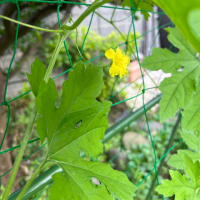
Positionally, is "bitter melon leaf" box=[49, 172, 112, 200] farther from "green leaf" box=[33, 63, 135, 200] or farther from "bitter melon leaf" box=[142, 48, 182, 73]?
"bitter melon leaf" box=[142, 48, 182, 73]

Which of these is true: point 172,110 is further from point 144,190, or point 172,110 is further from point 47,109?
point 144,190

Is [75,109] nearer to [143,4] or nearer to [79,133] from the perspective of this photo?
[79,133]

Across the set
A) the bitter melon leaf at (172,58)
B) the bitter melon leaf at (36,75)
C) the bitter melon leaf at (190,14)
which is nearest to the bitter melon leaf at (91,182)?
the bitter melon leaf at (36,75)

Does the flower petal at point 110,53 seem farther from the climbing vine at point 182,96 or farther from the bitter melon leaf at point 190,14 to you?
the bitter melon leaf at point 190,14

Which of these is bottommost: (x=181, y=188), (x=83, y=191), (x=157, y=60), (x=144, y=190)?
(x=144, y=190)

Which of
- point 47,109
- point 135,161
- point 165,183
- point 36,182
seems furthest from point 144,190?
point 47,109
